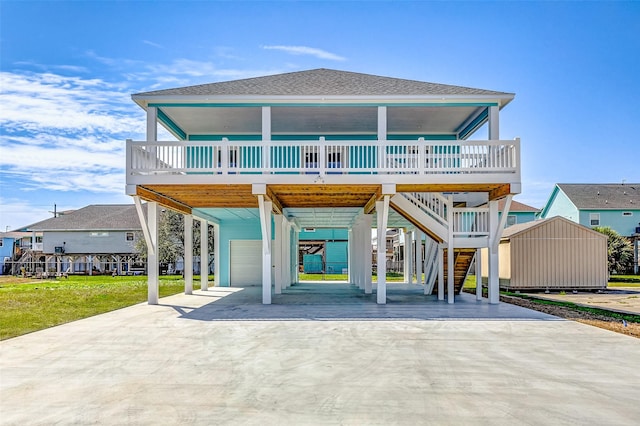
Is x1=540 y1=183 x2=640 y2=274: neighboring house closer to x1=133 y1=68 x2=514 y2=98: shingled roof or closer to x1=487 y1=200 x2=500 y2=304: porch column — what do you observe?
x1=487 y1=200 x2=500 y2=304: porch column

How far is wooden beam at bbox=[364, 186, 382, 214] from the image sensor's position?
1387 centimetres

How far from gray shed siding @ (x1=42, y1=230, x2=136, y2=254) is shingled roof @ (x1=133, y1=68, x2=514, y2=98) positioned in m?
28.9

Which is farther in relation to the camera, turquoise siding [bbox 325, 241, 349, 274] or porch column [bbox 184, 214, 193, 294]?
turquoise siding [bbox 325, 241, 349, 274]

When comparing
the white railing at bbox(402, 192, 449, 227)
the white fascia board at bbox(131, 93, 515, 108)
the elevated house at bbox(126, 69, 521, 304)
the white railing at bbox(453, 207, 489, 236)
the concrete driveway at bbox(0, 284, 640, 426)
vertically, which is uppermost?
the white fascia board at bbox(131, 93, 515, 108)

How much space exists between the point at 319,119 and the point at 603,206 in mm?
30737

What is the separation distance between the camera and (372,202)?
1549 centimetres

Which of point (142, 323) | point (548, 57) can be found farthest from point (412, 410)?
point (548, 57)

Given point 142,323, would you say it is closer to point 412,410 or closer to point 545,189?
point 412,410

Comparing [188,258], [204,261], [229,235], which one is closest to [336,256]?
[229,235]

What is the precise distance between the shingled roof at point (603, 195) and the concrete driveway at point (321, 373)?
31.5 metres

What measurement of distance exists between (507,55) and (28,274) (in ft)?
123

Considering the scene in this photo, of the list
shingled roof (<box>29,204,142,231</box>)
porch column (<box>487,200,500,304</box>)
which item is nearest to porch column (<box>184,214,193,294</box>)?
porch column (<box>487,200,500,304</box>)

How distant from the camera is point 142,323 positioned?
409 inches

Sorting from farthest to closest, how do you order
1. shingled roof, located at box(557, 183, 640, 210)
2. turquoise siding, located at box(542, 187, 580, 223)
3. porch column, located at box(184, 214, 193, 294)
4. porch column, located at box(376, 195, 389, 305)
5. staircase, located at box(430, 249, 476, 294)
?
1. turquoise siding, located at box(542, 187, 580, 223)
2. shingled roof, located at box(557, 183, 640, 210)
3. porch column, located at box(184, 214, 193, 294)
4. staircase, located at box(430, 249, 476, 294)
5. porch column, located at box(376, 195, 389, 305)
